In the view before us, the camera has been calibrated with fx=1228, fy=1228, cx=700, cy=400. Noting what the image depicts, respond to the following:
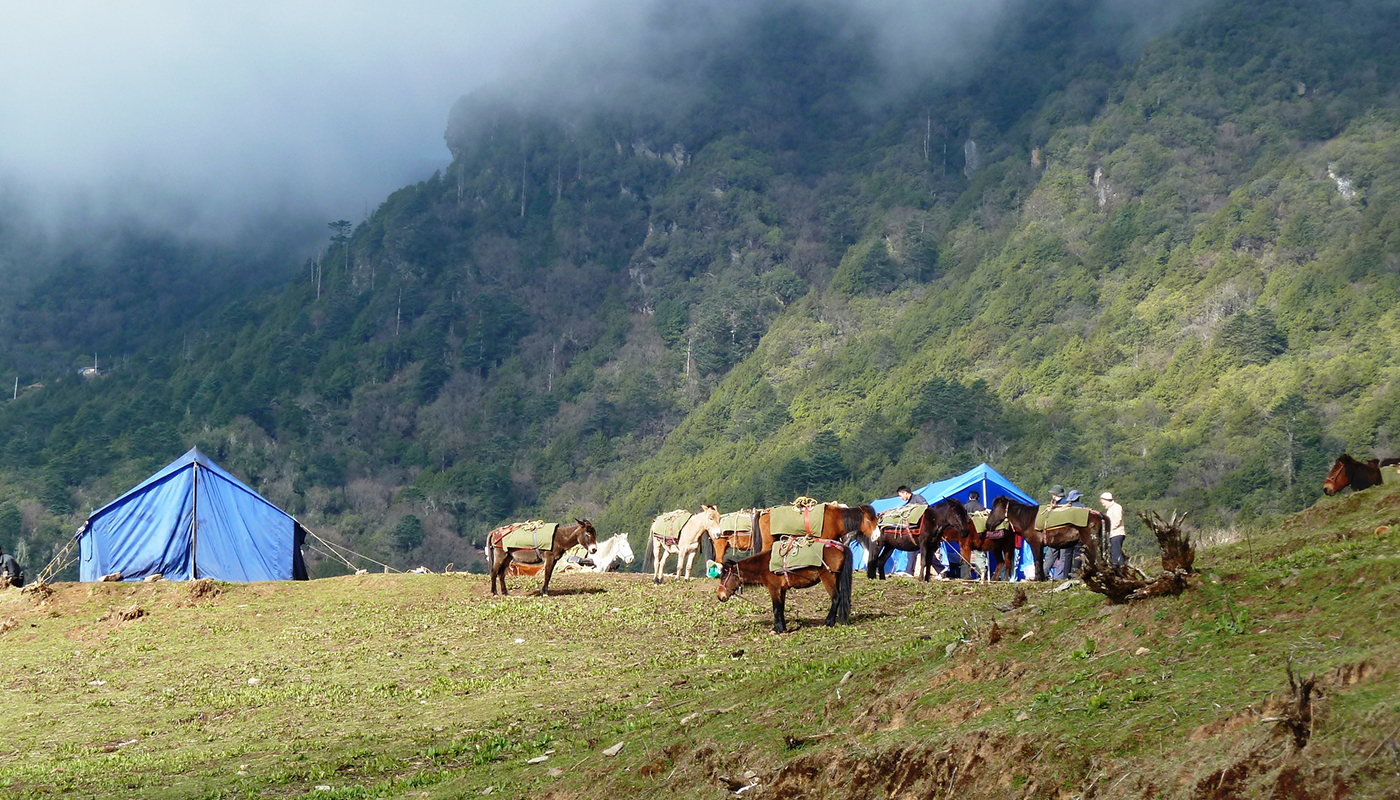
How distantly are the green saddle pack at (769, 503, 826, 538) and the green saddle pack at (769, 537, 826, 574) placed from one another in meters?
2.04

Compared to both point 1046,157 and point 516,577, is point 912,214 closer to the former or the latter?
point 1046,157

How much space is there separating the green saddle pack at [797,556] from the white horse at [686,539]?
29.1 ft

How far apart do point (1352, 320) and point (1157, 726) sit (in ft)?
230

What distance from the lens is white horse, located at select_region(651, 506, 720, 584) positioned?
26.0m

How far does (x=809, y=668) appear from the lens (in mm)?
13016

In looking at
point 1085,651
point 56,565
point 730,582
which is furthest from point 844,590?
point 56,565

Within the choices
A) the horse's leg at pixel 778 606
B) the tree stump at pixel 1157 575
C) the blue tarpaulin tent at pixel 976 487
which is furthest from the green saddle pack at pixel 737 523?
the tree stump at pixel 1157 575

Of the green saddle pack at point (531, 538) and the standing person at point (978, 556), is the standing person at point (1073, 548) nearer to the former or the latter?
the standing person at point (978, 556)

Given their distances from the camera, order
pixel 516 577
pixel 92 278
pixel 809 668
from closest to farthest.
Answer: pixel 809 668, pixel 516 577, pixel 92 278

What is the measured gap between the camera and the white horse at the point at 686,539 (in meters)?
26.0

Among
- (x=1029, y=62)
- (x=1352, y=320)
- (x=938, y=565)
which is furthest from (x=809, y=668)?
(x=1029, y=62)

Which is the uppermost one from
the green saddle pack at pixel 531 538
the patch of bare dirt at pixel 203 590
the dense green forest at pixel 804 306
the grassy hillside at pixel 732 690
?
the dense green forest at pixel 804 306

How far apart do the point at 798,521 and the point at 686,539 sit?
7.10 metres

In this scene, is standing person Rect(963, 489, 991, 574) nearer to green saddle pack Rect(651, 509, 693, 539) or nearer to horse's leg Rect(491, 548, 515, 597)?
green saddle pack Rect(651, 509, 693, 539)
